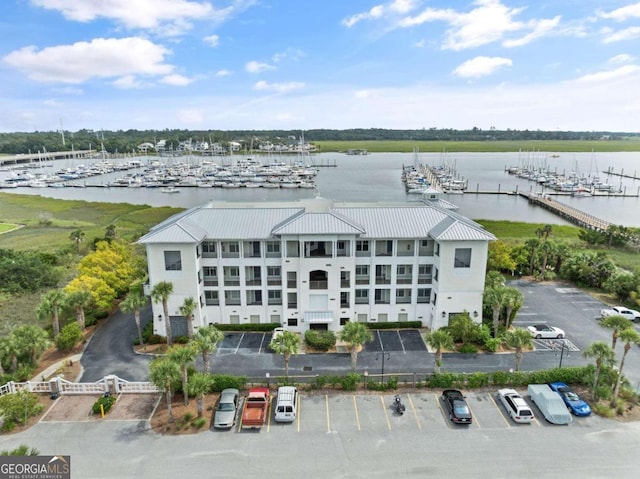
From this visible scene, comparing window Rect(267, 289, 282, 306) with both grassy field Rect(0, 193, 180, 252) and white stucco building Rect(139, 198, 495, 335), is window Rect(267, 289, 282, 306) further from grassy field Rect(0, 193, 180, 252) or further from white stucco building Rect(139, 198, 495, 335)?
grassy field Rect(0, 193, 180, 252)

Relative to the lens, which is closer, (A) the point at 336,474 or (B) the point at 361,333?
(A) the point at 336,474

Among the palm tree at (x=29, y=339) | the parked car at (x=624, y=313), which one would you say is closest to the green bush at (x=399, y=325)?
the parked car at (x=624, y=313)

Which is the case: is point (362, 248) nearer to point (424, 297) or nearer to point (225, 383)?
point (424, 297)

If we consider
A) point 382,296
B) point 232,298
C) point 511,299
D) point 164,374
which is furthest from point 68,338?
point 511,299

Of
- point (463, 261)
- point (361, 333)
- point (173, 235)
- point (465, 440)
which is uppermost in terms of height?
point (173, 235)

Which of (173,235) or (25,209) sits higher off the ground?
(173,235)

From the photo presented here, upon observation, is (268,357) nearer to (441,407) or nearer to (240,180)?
(441,407)

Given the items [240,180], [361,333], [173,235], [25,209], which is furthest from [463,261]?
[240,180]

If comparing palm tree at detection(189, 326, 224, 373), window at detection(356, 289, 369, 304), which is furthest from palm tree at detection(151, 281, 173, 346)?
window at detection(356, 289, 369, 304)

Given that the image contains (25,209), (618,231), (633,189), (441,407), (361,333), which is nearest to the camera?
(441,407)
